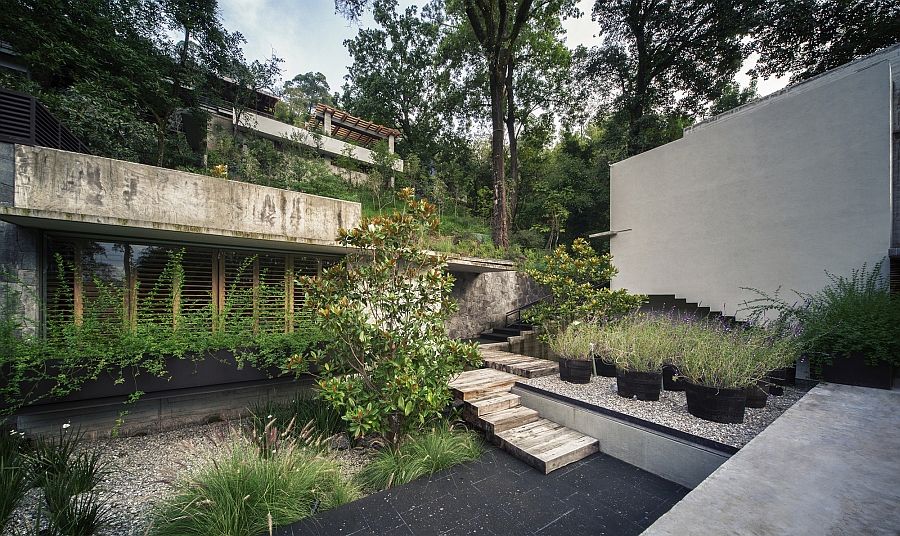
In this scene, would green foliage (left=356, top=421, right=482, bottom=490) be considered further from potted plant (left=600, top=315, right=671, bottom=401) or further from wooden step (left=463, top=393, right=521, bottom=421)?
potted plant (left=600, top=315, right=671, bottom=401)

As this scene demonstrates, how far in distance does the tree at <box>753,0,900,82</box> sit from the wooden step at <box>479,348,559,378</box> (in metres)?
13.4

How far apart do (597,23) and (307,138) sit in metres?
13.3

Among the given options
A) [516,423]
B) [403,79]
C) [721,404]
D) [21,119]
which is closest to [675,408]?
[721,404]

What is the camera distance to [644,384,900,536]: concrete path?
1.54 metres

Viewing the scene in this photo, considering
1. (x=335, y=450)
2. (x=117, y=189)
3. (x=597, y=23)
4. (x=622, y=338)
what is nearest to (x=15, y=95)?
(x=117, y=189)

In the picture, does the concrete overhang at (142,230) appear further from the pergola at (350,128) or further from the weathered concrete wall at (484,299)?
the pergola at (350,128)

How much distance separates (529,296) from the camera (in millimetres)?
10445

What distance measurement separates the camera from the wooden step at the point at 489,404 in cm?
429

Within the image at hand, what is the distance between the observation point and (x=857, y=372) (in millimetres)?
4254

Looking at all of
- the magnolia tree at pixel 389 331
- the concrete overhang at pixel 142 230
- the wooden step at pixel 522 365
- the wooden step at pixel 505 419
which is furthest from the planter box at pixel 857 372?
the concrete overhang at pixel 142 230

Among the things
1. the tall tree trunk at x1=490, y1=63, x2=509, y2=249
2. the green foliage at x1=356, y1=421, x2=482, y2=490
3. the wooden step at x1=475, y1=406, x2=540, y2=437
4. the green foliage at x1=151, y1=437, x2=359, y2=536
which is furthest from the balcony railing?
the tall tree trunk at x1=490, y1=63, x2=509, y2=249

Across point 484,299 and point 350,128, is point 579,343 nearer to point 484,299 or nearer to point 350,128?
point 484,299

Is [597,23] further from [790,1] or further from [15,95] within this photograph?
[15,95]

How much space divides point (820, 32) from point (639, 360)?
46.0 ft
